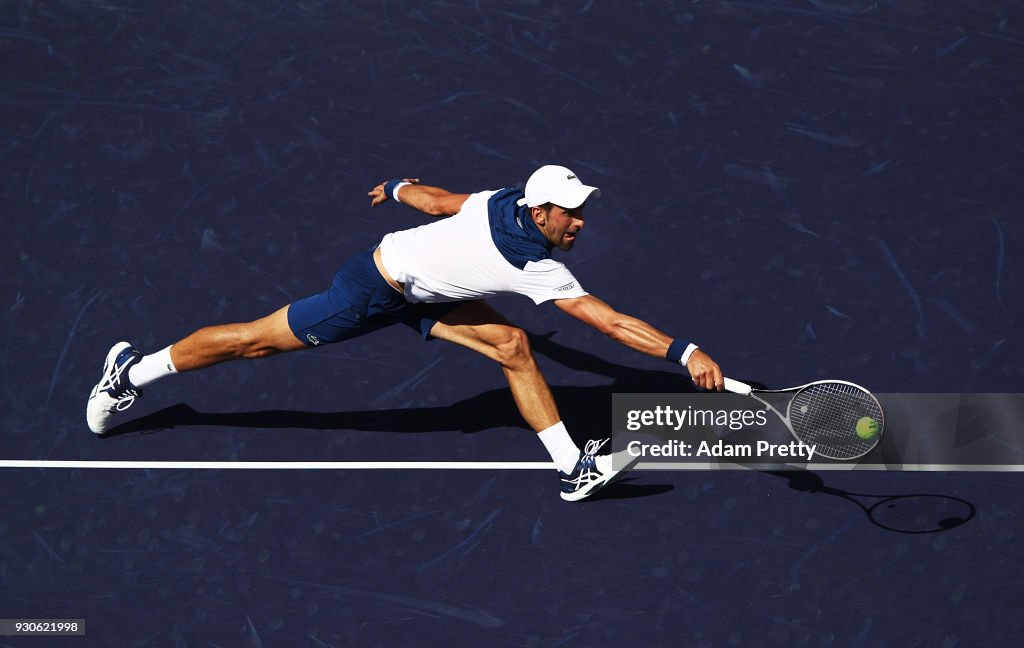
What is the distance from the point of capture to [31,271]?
9.64 metres

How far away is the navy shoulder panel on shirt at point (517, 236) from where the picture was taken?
25.3 feet

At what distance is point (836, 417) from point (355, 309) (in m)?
2.94

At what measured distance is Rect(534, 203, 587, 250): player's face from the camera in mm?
7613

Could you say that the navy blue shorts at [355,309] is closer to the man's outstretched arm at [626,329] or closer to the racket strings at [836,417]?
the man's outstretched arm at [626,329]

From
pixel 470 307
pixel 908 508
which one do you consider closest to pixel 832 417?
pixel 908 508

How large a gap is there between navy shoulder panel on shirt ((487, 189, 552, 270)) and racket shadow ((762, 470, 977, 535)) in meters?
2.14

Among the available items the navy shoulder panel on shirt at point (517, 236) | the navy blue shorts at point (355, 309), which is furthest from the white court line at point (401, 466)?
the navy shoulder panel on shirt at point (517, 236)

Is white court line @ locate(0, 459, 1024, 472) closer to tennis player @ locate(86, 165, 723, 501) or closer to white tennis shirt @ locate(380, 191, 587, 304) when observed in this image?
tennis player @ locate(86, 165, 723, 501)

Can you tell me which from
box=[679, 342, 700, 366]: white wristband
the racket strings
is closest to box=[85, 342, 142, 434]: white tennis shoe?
box=[679, 342, 700, 366]: white wristband

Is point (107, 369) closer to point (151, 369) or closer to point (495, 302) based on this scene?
point (151, 369)

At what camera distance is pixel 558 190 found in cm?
755

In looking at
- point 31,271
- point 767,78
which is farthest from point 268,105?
point 767,78

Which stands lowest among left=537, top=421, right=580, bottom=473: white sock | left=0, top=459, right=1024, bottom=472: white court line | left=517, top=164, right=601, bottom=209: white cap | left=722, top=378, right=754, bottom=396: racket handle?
left=0, top=459, right=1024, bottom=472: white court line

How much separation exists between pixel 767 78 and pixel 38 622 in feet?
20.6
